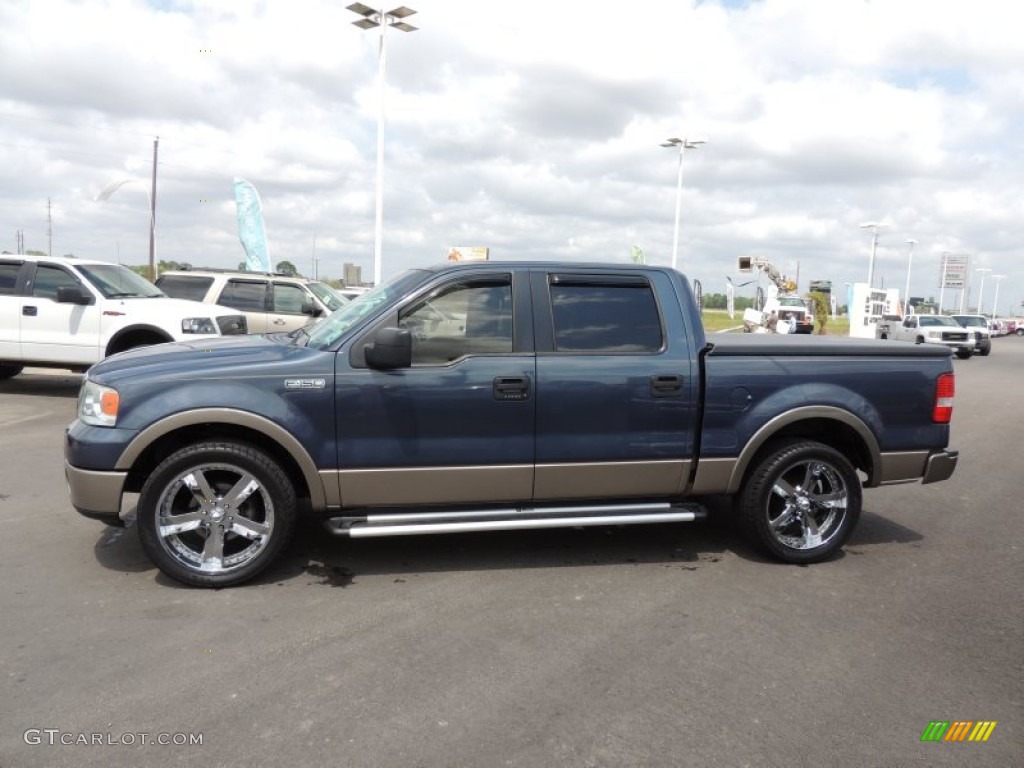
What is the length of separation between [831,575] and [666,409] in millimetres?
1517

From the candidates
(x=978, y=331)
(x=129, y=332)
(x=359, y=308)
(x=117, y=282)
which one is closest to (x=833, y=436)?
(x=359, y=308)

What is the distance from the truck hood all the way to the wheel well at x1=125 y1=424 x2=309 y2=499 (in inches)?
12.8

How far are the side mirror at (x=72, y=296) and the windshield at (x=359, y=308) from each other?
23.7 feet

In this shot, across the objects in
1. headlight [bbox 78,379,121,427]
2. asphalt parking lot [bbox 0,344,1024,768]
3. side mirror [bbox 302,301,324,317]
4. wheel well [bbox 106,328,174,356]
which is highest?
side mirror [bbox 302,301,324,317]

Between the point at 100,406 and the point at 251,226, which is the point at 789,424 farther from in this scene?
the point at 251,226

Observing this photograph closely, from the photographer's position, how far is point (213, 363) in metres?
4.45

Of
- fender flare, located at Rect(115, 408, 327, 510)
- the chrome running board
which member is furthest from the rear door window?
fender flare, located at Rect(115, 408, 327, 510)

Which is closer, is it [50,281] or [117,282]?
[50,281]

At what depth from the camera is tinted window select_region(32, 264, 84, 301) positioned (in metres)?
10.9

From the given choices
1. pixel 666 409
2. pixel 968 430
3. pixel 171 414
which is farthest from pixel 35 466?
pixel 968 430

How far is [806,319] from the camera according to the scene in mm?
36344

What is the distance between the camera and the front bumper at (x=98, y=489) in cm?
429

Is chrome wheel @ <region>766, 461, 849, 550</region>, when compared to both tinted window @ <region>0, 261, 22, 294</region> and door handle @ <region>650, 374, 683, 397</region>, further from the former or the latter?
tinted window @ <region>0, 261, 22, 294</region>

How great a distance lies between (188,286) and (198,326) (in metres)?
2.85
